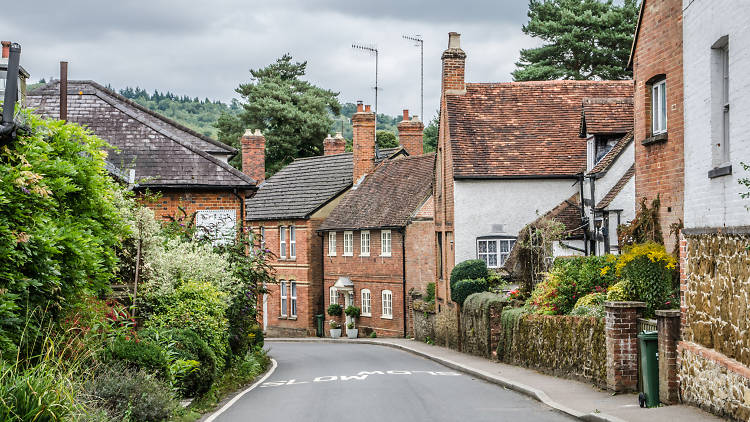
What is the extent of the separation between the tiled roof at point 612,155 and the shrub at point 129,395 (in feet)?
65.4

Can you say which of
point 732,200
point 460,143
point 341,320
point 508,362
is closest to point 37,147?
point 732,200

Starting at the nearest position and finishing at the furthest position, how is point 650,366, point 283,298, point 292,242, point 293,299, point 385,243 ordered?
point 650,366 → point 385,243 → point 293,299 → point 292,242 → point 283,298

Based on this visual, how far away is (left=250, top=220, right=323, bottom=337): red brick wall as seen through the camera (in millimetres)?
50062

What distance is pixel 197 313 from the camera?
1792cm

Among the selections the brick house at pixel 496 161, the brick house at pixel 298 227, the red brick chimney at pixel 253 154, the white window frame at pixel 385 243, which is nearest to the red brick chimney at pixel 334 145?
the brick house at pixel 298 227

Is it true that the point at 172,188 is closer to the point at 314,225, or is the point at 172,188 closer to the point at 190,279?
the point at 190,279

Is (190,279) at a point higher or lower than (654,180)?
lower

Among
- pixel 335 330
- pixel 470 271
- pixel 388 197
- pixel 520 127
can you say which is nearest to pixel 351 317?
pixel 335 330

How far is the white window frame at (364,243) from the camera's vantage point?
46.2m

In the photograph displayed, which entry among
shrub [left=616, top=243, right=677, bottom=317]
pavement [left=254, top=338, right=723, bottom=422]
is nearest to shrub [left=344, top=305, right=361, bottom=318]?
pavement [left=254, top=338, right=723, bottom=422]

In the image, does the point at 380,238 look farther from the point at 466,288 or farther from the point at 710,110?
the point at 710,110

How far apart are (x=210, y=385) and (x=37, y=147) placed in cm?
711

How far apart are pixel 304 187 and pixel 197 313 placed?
119 ft

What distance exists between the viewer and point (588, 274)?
71.7 ft
